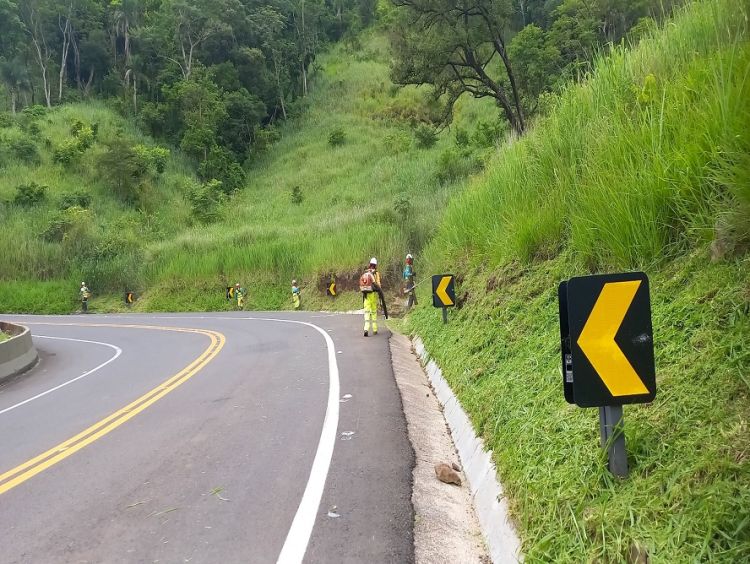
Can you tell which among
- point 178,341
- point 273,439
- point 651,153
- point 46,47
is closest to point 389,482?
point 273,439

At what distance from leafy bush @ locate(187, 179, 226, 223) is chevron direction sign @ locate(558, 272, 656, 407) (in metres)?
45.6

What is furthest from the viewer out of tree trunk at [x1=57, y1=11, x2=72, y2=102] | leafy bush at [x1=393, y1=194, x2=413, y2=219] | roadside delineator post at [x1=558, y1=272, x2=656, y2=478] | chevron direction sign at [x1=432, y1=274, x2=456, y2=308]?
tree trunk at [x1=57, y1=11, x2=72, y2=102]

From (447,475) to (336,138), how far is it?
57045 millimetres

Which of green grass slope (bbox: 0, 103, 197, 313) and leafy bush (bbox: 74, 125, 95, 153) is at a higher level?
leafy bush (bbox: 74, 125, 95, 153)

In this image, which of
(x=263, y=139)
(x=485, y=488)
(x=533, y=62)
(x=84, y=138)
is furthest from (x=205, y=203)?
(x=485, y=488)

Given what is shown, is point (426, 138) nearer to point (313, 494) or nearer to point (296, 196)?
point (296, 196)

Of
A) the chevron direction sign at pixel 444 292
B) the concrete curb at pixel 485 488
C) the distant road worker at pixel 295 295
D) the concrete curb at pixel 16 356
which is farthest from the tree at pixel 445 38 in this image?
the concrete curb at pixel 485 488

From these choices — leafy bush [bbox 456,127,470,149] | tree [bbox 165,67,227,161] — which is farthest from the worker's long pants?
tree [bbox 165,67,227,161]

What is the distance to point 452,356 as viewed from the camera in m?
8.56

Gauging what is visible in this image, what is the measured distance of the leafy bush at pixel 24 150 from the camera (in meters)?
49.5

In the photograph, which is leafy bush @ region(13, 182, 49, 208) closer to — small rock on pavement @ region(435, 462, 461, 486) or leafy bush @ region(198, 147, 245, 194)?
leafy bush @ region(198, 147, 245, 194)

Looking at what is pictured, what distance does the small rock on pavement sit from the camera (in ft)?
16.8

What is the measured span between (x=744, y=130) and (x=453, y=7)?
2832 cm

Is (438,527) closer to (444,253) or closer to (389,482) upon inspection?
(389,482)
